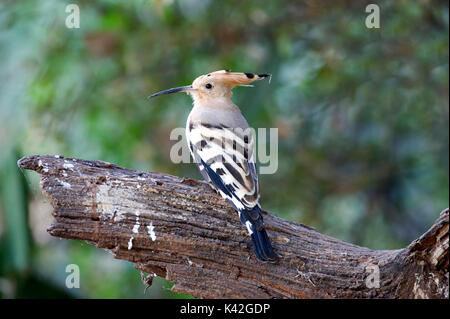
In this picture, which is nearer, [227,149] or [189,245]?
[189,245]

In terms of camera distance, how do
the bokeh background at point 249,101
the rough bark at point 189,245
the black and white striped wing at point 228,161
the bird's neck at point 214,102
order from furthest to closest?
the bokeh background at point 249,101
the bird's neck at point 214,102
the black and white striped wing at point 228,161
the rough bark at point 189,245

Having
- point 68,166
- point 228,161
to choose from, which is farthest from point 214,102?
point 68,166

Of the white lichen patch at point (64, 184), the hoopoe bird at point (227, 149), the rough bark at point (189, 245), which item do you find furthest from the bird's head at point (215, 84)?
the white lichen patch at point (64, 184)

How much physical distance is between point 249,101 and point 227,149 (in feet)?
7.70

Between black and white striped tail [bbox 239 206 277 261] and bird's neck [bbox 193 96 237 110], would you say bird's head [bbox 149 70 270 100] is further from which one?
black and white striped tail [bbox 239 206 277 261]

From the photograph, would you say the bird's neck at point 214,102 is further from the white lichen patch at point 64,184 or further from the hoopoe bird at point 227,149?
the white lichen patch at point 64,184

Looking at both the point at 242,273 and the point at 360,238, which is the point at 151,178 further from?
the point at 360,238

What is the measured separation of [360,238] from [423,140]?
55.1 inches

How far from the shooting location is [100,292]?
7.44 meters

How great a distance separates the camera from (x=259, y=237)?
136 inches

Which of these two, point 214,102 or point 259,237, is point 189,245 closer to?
point 259,237

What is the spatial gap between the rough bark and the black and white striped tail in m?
0.08

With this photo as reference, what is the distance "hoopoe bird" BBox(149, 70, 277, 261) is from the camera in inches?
140

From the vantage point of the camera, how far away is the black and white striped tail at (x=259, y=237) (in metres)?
3.42
